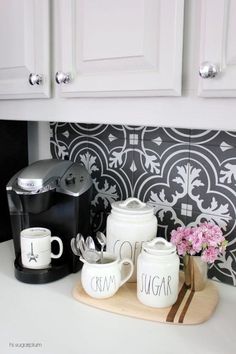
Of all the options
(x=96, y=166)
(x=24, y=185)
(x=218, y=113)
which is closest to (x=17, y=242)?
(x=24, y=185)

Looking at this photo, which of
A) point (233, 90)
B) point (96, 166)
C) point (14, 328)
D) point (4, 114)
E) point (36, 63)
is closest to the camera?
point (233, 90)

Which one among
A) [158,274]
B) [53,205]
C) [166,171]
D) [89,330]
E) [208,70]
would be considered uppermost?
[208,70]

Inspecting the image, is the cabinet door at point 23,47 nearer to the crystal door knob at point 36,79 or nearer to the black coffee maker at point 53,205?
the crystal door knob at point 36,79

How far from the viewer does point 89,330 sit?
2.80 feet

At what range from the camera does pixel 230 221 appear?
1.06 metres

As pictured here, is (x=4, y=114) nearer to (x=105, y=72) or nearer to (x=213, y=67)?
(x=105, y=72)

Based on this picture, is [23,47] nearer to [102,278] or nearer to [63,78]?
[63,78]

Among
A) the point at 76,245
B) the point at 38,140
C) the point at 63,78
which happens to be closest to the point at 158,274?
the point at 76,245

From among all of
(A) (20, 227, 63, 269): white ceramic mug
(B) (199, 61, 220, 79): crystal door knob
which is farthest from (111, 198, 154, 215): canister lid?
(B) (199, 61, 220, 79): crystal door knob

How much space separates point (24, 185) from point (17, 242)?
272 millimetres

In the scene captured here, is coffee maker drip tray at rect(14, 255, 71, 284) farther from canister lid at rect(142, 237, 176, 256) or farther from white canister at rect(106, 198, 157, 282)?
canister lid at rect(142, 237, 176, 256)

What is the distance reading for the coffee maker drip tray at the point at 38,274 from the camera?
1.07m

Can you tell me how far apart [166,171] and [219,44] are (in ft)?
1.74

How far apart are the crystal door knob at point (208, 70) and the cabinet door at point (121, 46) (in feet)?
0.21
